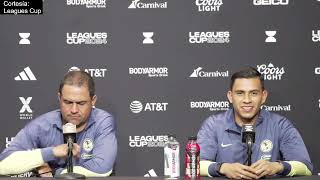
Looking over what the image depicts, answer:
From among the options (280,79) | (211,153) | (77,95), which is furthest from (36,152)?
(280,79)

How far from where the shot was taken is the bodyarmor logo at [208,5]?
521 cm

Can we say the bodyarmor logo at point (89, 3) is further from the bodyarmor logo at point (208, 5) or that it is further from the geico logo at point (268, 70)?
the geico logo at point (268, 70)

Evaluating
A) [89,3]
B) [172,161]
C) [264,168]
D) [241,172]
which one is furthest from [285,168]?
[89,3]

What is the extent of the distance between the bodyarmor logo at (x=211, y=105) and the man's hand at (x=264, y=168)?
139 centimetres

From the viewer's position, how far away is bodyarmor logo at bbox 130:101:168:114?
5.25 metres

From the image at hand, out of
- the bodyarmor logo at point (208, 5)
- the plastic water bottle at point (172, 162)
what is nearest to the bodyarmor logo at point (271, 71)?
the bodyarmor logo at point (208, 5)

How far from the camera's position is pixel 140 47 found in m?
5.23

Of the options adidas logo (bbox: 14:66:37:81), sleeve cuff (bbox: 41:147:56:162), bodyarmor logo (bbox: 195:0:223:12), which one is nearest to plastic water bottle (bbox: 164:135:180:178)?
sleeve cuff (bbox: 41:147:56:162)

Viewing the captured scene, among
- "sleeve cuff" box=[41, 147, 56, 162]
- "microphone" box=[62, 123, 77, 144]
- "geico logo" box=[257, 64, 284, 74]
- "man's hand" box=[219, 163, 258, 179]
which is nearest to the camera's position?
"microphone" box=[62, 123, 77, 144]

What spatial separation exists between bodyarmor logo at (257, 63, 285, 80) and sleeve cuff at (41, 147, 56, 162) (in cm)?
204

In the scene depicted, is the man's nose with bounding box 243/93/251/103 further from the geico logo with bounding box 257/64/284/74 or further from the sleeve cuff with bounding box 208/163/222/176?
the geico logo with bounding box 257/64/284/74

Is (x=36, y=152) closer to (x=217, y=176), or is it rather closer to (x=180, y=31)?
(x=217, y=176)

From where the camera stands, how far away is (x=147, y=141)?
5.26m

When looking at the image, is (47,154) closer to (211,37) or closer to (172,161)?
(172,161)
